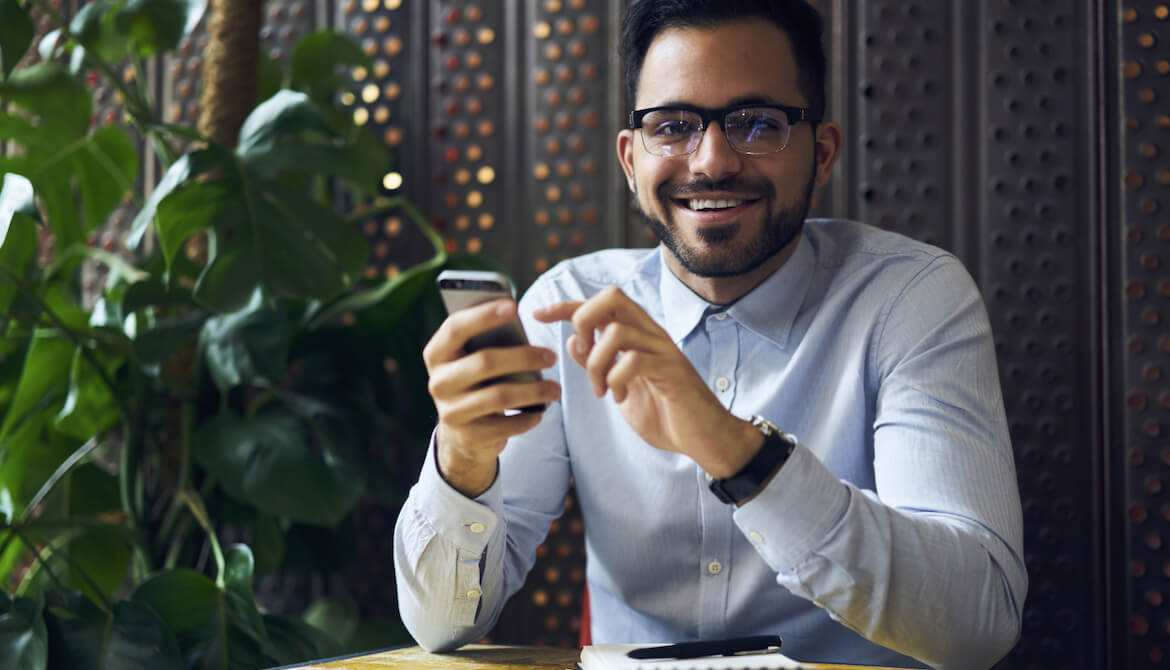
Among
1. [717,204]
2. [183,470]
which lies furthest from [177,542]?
[717,204]

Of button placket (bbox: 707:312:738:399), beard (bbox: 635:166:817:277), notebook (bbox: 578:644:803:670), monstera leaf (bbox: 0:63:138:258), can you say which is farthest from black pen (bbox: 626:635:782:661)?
monstera leaf (bbox: 0:63:138:258)

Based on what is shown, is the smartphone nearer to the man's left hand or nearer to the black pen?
the man's left hand

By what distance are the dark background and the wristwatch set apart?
1118mm

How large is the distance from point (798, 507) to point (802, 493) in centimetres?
2

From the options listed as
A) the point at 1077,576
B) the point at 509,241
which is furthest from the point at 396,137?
the point at 1077,576

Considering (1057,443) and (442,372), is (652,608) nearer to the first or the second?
(442,372)

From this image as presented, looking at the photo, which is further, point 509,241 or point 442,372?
point 509,241

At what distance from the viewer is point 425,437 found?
6.49 feet

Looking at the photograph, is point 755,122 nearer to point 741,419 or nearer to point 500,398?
point 741,419

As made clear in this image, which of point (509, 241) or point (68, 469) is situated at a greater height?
point (509, 241)

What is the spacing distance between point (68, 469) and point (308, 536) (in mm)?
477

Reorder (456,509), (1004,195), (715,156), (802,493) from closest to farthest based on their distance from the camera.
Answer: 1. (802,493)
2. (456,509)
3. (715,156)
4. (1004,195)

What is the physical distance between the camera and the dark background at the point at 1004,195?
5.96 ft

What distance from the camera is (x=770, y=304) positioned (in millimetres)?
1335
